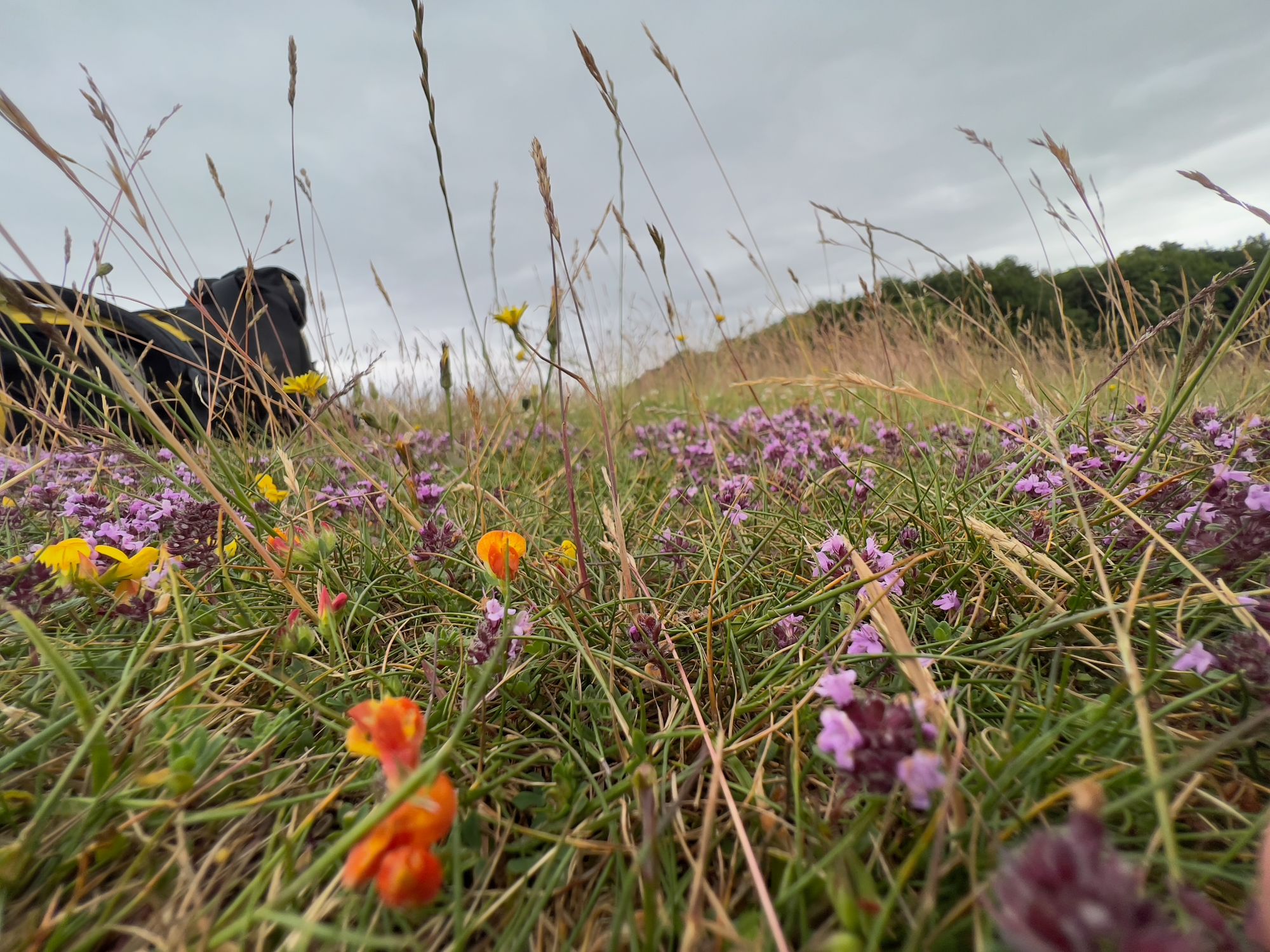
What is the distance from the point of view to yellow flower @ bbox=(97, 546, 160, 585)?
124 centimetres

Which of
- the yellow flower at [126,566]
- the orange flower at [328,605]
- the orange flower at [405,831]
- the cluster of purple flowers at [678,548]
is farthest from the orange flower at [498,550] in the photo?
the yellow flower at [126,566]

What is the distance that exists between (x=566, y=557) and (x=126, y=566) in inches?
38.8

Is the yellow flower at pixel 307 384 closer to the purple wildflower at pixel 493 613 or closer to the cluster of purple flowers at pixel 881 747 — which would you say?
the purple wildflower at pixel 493 613

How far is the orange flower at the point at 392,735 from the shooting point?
0.67m

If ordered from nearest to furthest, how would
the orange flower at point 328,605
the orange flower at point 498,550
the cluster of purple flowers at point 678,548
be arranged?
the orange flower at point 328,605 < the orange flower at point 498,550 < the cluster of purple flowers at point 678,548

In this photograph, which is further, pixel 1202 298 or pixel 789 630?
pixel 1202 298

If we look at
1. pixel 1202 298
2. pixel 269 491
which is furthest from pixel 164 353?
pixel 1202 298

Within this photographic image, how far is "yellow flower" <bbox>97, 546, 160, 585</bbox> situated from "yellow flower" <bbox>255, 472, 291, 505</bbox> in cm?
37

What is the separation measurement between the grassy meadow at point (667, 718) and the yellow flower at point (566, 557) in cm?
1

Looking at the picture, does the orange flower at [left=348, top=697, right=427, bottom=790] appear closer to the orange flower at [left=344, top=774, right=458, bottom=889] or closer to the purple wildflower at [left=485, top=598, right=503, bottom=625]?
the orange flower at [left=344, top=774, right=458, bottom=889]

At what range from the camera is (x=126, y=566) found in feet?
4.16

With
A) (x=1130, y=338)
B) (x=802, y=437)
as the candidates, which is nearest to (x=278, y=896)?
(x=802, y=437)

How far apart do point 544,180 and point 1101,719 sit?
4.41 feet

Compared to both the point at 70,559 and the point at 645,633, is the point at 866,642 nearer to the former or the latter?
the point at 645,633
